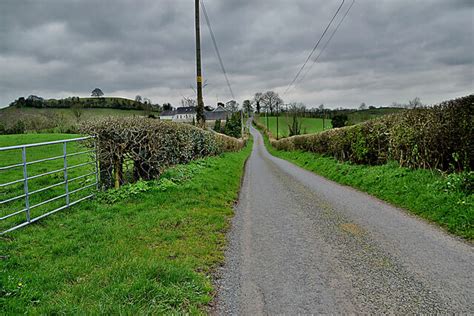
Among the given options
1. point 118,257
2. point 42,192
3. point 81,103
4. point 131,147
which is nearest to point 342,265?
point 118,257

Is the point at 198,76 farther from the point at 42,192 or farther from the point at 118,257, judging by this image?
the point at 118,257

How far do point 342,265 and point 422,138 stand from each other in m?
6.28

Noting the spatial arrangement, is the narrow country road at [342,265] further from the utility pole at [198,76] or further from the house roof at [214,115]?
the house roof at [214,115]

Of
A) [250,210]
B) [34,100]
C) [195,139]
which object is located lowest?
[250,210]

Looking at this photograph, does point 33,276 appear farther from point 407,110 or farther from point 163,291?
point 407,110

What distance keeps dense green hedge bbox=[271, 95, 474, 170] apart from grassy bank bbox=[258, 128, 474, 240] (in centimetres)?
44

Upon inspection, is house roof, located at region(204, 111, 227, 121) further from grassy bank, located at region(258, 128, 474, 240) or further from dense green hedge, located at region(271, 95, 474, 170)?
grassy bank, located at region(258, 128, 474, 240)

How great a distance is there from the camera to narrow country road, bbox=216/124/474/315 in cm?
308

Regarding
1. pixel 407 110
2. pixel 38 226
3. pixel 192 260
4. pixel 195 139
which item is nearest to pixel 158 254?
pixel 192 260

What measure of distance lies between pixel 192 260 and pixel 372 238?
2.91m

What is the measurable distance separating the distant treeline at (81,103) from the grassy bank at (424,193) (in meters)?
67.4

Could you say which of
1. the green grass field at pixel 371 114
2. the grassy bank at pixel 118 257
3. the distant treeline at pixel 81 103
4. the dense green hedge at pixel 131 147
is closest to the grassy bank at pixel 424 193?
the green grass field at pixel 371 114

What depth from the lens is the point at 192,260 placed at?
13.2 ft

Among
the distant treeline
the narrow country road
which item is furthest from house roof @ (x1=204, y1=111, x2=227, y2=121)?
the narrow country road
